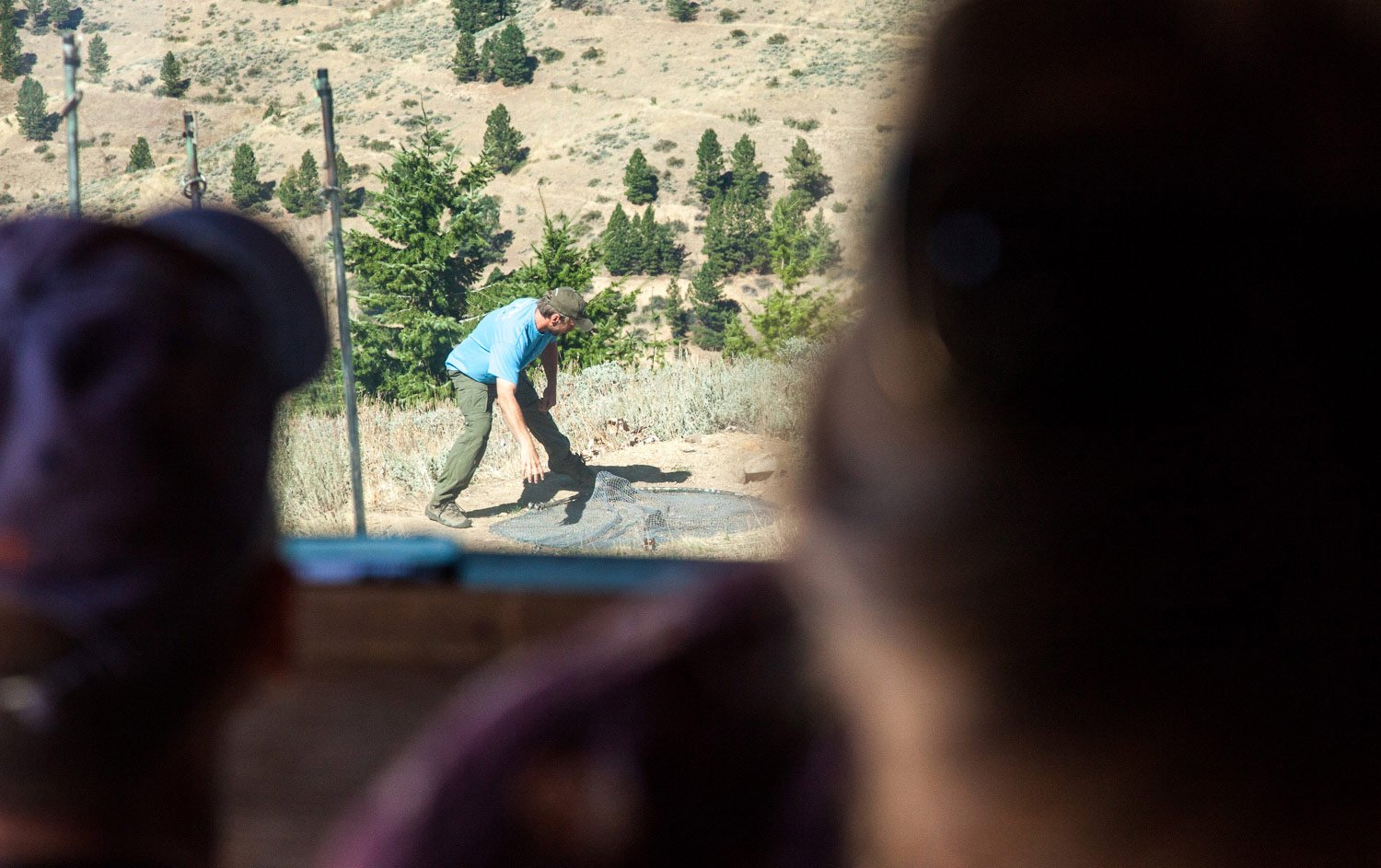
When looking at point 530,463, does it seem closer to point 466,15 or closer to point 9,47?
point 466,15

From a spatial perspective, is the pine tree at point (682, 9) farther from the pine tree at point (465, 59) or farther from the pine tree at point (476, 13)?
the pine tree at point (465, 59)

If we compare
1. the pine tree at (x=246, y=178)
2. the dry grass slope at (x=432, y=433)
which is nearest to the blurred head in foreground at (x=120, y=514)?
the dry grass slope at (x=432, y=433)

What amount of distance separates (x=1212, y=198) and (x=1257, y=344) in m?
0.02

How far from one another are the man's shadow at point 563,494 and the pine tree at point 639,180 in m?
0.84

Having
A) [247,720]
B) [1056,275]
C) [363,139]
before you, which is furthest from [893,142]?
[363,139]

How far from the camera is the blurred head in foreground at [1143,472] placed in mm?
139

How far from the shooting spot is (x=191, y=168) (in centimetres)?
352

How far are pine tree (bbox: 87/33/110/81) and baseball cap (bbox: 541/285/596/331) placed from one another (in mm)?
1494

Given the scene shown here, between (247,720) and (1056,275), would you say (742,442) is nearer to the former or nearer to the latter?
(1056,275)

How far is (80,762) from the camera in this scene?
24.4 inches

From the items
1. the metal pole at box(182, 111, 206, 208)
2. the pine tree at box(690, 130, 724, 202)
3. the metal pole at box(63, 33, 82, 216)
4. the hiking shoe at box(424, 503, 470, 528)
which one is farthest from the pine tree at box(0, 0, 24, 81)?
the pine tree at box(690, 130, 724, 202)

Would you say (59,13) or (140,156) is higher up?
(59,13)

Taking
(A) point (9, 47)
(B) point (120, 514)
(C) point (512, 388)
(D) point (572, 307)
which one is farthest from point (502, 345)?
(B) point (120, 514)

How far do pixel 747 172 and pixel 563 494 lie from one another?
1192 mm
